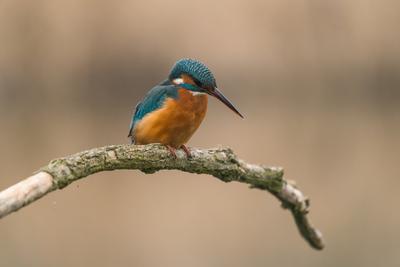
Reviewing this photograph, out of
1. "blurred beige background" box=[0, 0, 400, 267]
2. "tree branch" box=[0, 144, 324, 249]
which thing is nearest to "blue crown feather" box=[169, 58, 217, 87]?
"tree branch" box=[0, 144, 324, 249]

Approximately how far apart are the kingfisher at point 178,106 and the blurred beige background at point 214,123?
2.84m

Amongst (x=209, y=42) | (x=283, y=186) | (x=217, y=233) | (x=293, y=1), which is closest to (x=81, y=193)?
(x=217, y=233)

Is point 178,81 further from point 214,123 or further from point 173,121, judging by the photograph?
point 214,123

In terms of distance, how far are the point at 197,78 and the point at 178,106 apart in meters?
0.11

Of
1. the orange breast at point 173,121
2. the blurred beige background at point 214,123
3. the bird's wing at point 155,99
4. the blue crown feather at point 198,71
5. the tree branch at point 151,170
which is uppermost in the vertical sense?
the blurred beige background at point 214,123

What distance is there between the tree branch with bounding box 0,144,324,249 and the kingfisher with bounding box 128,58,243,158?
306mm

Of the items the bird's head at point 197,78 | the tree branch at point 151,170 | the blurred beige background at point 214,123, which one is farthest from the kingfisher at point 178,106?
the blurred beige background at point 214,123

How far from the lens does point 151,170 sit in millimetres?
2354

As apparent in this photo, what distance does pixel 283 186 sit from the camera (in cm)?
263

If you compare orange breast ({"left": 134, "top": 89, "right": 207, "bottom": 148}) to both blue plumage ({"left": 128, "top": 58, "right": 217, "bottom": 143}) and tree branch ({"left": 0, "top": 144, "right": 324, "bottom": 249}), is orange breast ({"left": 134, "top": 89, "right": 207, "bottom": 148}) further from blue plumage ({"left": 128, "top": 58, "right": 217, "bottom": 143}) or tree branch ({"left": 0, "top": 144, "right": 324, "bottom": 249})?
tree branch ({"left": 0, "top": 144, "right": 324, "bottom": 249})

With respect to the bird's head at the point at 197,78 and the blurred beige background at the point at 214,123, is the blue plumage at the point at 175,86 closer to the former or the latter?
the bird's head at the point at 197,78

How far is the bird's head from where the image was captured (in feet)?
9.25

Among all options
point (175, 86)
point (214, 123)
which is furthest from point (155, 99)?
point (214, 123)

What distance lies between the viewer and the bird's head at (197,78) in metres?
2.82
